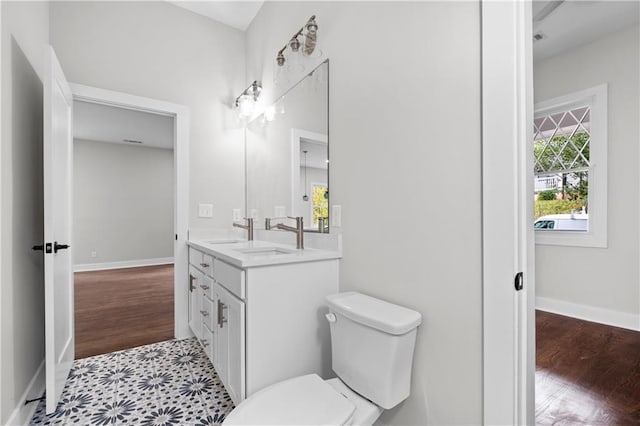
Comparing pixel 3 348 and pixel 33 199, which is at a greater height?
pixel 33 199

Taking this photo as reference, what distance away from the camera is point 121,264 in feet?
20.2

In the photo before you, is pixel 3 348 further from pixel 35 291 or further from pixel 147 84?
pixel 147 84

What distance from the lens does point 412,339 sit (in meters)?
1.20

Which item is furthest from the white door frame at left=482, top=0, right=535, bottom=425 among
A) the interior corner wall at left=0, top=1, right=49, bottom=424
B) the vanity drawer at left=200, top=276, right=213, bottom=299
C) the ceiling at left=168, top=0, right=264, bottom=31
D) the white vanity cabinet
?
the ceiling at left=168, top=0, right=264, bottom=31

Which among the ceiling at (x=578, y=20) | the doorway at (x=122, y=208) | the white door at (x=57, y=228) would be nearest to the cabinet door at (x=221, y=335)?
the white door at (x=57, y=228)

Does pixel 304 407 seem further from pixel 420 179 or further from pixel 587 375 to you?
pixel 587 375

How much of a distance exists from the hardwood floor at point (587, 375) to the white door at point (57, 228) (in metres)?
2.42

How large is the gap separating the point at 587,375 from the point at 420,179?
181 cm

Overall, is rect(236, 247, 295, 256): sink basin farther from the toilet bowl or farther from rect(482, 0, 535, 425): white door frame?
rect(482, 0, 535, 425): white door frame

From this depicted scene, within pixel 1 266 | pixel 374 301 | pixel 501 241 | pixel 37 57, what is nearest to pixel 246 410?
pixel 374 301

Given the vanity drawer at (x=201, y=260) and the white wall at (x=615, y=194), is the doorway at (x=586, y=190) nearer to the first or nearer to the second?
the white wall at (x=615, y=194)

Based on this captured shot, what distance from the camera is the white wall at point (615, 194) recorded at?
8.67 feet

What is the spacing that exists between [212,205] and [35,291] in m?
1.29

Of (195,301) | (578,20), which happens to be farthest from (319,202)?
(578,20)
